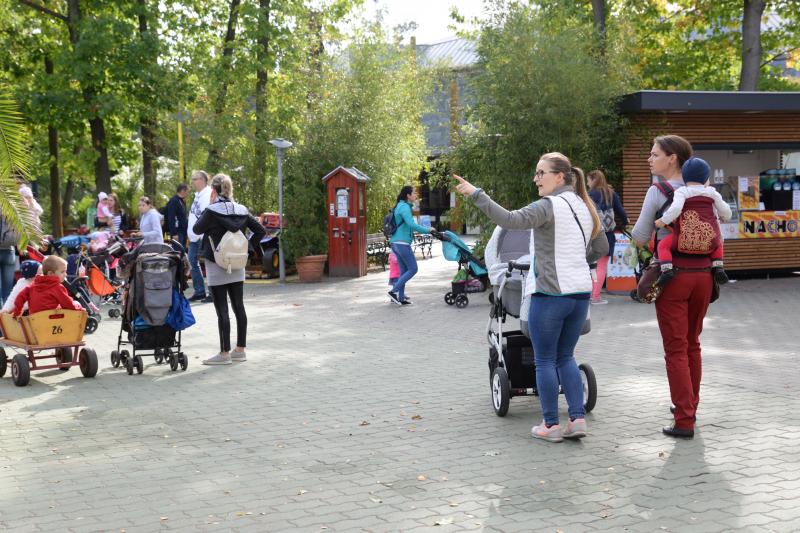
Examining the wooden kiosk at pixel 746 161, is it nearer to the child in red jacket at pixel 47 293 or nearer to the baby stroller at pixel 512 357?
the baby stroller at pixel 512 357

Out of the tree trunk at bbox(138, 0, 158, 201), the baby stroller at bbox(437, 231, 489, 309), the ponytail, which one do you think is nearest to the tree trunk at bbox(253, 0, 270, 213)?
the tree trunk at bbox(138, 0, 158, 201)

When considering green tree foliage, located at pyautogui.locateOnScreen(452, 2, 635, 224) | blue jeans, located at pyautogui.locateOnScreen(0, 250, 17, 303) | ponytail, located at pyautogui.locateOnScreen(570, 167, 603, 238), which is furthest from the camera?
green tree foliage, located at pyautogui.locateOnScreen(452, 2, 635, 224)

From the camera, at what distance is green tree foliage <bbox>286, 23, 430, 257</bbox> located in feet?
68.2

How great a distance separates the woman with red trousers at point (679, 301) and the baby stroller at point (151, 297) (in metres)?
4.77

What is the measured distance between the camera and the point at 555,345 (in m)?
6.36

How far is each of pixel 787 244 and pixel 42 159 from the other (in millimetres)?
23677

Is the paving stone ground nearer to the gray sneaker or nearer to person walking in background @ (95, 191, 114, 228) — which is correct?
the gray sneaker

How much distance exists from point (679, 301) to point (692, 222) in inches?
20.9

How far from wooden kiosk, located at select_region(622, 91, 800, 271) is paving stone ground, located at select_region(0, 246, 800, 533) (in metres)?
6.68

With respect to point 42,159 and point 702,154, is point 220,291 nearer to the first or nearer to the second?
point 702,154

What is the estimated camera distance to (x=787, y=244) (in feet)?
59.4

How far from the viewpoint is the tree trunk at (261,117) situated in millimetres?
22094

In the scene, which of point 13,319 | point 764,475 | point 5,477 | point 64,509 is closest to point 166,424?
point 5,477

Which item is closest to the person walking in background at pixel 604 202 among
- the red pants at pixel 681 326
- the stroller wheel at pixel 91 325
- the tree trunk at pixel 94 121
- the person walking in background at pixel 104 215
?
the stroller wheel at pixel 91 325
